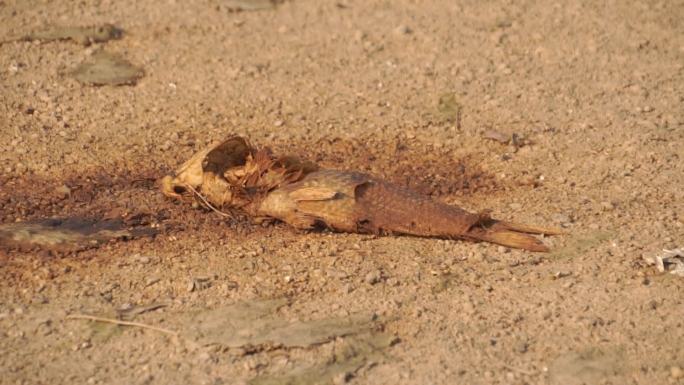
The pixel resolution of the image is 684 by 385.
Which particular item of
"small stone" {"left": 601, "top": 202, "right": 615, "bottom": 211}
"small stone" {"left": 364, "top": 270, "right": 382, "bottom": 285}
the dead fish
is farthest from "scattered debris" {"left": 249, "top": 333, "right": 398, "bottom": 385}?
"small stone" {"left": 601, "top": 202, "right": 615, "bottom": 211}

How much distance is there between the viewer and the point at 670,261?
4.75 meters

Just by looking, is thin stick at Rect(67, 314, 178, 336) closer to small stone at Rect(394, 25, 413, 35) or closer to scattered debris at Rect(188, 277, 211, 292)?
scattered debris at Rect(188, 277, 211, 292)

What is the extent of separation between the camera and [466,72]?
673cm

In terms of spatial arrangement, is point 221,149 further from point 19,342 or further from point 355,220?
point 19,342

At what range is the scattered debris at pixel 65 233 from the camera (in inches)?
192

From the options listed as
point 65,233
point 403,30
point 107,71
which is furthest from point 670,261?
point 107,71

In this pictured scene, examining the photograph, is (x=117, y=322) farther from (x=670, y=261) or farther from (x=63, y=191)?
(x=670, y=261)

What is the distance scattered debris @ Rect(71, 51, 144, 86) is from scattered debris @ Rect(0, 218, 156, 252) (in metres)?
1.60

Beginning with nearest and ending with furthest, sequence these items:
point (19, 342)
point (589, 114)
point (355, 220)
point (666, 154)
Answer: point (19, 342) < point (355, 220) < point (666, 154) < point (589, 114)

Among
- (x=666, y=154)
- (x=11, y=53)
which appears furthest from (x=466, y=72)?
(x=11, y=53)

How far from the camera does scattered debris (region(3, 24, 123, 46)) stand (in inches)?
270

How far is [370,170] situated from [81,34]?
2411mm

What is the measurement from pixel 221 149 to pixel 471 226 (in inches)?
50.3

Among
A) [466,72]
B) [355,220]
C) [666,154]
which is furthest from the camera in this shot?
[466,72]
